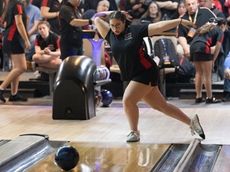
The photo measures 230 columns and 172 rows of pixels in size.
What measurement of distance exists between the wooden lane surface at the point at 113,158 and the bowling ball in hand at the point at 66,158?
0.08m

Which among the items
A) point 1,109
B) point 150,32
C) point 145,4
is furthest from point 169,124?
point 145,4

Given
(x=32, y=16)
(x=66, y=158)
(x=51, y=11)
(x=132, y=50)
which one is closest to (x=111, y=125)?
(x=132, y=50)

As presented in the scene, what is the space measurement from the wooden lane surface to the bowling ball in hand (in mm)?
81

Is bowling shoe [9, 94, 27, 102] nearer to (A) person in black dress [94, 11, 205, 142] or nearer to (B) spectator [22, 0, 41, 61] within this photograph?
(B) spectator [22, 0, 41, 61]

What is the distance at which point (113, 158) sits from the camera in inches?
198

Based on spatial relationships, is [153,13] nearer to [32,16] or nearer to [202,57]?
[202,57]

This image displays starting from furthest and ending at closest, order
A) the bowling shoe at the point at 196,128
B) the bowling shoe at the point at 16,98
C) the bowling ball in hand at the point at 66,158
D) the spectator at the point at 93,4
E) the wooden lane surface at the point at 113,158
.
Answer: the spectator at the point at 93,4, the bowling shoe at the point at 16,98, the bowling shoe at the point at 196,128, the wooden lane surface at the point at 113,158, the bowling ball in hand at the point at 66,158

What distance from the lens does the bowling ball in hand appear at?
180 inches

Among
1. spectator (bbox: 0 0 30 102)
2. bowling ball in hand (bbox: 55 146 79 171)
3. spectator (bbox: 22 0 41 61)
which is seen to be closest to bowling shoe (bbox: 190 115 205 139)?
bowling ball in hand (bbox: 55 146 79 171)

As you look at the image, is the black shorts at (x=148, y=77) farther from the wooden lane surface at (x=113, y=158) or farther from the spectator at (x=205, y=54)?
the spectator at (x=205, y=54)

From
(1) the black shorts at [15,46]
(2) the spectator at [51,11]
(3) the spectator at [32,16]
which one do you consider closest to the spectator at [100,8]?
(2) the spectator at [51,11]

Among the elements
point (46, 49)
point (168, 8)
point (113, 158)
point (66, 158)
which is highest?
point (168, 8)

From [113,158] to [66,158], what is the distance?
0.60 m

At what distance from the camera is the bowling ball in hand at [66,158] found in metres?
4.58
